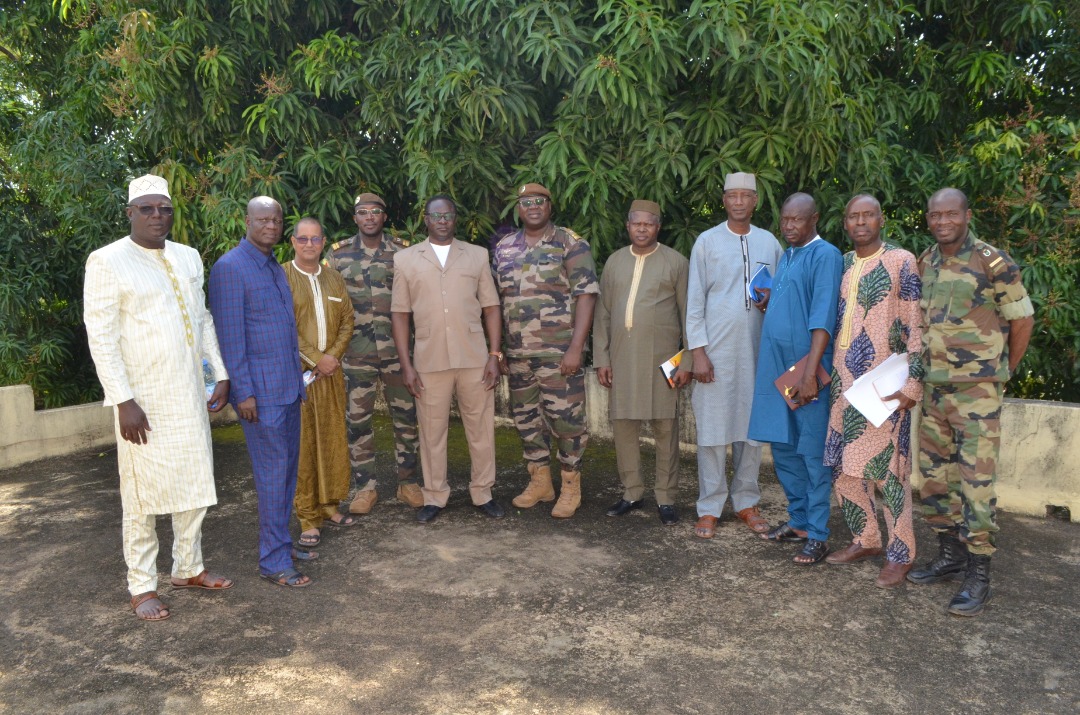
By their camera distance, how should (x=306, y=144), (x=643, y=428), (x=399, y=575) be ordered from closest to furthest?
(x=399, y=575)
(x=306, y=144)
(x=643, y=428)

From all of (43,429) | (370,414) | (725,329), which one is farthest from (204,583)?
(43,429)

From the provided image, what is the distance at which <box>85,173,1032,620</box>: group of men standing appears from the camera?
380 centimetres

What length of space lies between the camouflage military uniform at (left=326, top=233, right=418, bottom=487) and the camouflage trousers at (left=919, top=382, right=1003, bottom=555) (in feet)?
9.91

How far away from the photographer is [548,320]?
5.08 meters

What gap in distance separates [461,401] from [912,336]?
2.55 meters

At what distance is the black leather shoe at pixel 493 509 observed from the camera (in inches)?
203

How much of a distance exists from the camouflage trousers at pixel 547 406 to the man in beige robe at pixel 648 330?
291mm

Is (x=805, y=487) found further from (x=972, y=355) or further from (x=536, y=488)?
(x=536, y=488)

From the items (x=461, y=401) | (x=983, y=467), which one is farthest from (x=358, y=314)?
(x=983, y=467)

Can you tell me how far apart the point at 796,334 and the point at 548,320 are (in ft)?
4.79

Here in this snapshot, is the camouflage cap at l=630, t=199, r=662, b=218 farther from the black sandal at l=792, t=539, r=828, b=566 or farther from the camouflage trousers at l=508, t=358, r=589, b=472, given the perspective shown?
the black sandal at l=792, t=539, r=828, b=566

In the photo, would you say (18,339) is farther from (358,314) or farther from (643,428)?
(643,428)

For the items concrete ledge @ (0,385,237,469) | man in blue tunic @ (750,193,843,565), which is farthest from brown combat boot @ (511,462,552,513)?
concrete ledge @ (0,385,237,469)

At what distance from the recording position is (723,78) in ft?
17.0
